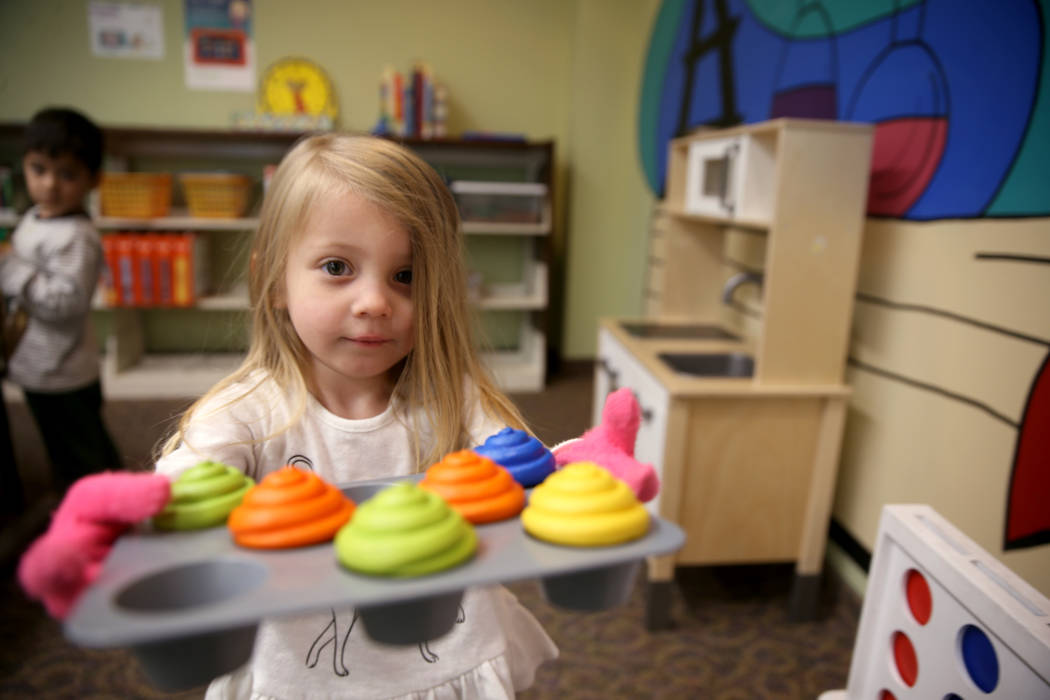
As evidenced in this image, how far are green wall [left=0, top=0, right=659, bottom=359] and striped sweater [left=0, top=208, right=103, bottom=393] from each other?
2.07m

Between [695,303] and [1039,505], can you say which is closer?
[1039,505]

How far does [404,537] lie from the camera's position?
56 cm

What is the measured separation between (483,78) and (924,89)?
293 cm

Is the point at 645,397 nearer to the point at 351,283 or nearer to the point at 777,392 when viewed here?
the point at 777,392

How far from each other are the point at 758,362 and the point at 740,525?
46 centimetres

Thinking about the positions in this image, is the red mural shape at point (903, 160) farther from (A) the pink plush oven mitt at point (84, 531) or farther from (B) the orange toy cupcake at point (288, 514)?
(A) the pink plush oven mitt at point (84, 531)

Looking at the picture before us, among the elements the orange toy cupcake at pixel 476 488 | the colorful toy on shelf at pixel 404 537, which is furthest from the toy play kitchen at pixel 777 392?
the colorful toy on shelf at pixel 404 537

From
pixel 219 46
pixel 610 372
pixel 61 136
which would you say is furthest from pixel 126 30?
pixel 610 372

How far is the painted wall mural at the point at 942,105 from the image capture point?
55.4 inches

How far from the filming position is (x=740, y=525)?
1.95 meters

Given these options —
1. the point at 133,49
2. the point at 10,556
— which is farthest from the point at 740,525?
the point at 133,49

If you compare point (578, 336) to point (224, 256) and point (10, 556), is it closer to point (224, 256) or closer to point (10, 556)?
point (224, 256)

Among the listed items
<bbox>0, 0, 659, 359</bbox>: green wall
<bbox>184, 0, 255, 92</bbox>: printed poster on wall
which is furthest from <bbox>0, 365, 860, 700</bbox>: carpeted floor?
<bbox>184, 0, 255, 92</bbox>: printed poster on wall

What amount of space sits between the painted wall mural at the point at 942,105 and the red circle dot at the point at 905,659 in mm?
527
